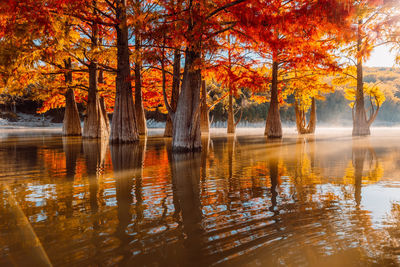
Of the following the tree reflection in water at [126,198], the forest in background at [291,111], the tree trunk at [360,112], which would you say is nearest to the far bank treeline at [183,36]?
the tree reflection in water at [126,198]

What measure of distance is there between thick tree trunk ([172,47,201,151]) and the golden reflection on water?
179 inches

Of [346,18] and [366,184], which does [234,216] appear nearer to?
[366,184]

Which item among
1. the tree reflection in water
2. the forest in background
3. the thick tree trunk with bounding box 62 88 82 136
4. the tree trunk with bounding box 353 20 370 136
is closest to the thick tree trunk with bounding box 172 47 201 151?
the tree reflection in water

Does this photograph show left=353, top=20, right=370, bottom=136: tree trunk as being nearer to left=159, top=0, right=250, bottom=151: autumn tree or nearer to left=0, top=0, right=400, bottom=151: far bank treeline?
left=0, top=0, right=400, bottom=151: far bank treeline

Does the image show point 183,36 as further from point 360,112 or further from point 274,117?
point 360,112

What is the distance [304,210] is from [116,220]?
226 centimetres

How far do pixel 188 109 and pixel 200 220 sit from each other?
7.31 m

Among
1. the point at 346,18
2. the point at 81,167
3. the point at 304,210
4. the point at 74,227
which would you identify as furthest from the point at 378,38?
the point at 74,227

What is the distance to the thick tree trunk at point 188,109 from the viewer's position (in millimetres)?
10195

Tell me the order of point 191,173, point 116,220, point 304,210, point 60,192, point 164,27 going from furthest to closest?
1. point 164,27
2. point 191,173
3. point 60,192
4. point 304,210
5. point 116,220

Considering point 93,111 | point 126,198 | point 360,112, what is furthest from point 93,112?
point 360,112

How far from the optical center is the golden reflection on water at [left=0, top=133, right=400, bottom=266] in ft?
7.75

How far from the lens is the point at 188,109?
→ 10.2 meters

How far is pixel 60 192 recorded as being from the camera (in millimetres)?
4449
